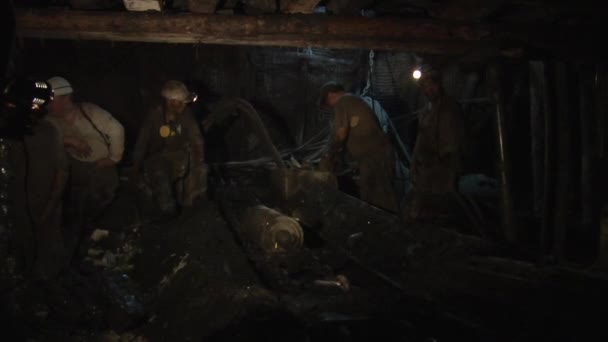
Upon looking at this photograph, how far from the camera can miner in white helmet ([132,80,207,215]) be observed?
19.2 ft

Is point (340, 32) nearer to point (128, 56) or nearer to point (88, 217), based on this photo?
point (88, 217)

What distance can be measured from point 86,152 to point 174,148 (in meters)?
1.07

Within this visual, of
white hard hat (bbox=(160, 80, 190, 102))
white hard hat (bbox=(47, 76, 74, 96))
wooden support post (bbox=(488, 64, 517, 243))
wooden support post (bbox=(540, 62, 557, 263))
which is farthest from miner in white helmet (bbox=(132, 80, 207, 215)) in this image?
wooden support post (bbox=(540, 62, 557, 263))

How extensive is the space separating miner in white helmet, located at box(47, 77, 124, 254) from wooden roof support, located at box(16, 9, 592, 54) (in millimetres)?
929

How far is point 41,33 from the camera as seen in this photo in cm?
451

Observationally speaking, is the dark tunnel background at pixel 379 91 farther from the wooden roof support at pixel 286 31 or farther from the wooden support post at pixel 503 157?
the wooden roof support at pixel 286 31

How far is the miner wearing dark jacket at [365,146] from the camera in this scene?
6.73 metres

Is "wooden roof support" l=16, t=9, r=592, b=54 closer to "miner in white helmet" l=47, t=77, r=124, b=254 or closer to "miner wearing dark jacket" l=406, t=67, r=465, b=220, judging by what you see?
"miner wearing dark jacket" l=406, t=67, r=465, b=220

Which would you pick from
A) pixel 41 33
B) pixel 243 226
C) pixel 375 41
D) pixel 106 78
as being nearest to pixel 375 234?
pixel 243 226

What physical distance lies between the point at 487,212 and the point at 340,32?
3.45 metres

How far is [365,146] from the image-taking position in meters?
6.90

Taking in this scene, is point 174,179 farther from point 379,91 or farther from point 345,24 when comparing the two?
point 379,91

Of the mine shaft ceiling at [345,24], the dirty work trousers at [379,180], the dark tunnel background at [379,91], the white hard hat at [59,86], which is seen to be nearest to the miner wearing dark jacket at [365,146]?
the dirty work trousers at [379,180]

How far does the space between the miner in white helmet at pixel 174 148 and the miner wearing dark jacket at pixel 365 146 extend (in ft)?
6.34
